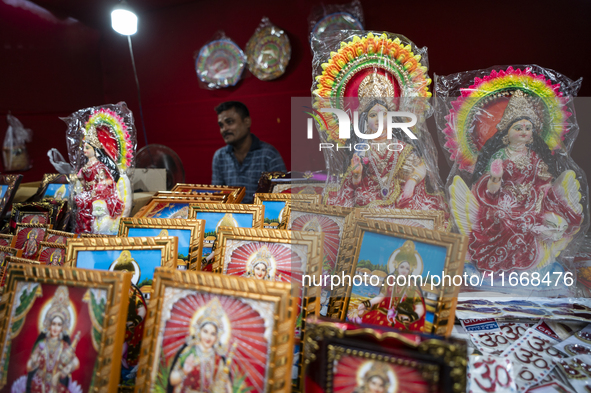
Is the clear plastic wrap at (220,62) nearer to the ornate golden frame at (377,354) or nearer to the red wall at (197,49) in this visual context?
the red wall at (197,49)

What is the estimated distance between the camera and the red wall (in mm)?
2873

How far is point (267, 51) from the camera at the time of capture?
12.3 ft

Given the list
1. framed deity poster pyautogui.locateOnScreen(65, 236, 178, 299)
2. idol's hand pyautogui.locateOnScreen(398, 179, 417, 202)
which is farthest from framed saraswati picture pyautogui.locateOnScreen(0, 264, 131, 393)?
idol's hand pyautogui.locateOnScreen(398, 179, 417, 202)

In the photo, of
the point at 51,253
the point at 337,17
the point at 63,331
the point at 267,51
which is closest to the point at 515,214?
the point at 63,331

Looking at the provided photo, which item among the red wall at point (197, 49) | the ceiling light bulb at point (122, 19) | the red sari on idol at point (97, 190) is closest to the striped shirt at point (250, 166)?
the red wall at point (197, 49)

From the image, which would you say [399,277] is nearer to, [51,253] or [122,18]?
[51,253]

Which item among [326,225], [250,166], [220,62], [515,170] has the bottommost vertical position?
[326,225]

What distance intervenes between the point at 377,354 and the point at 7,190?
2.51m

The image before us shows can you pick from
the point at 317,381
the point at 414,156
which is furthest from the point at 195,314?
the point at 414,156

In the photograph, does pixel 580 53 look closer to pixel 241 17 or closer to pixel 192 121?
pixel 241 17

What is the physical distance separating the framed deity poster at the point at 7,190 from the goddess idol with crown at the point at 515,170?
8.32ft

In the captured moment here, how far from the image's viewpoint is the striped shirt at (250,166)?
10.1 ft

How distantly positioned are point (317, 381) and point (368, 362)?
4.7 inches

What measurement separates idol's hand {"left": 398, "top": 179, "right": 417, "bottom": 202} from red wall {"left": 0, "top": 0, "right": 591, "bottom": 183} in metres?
0.97
